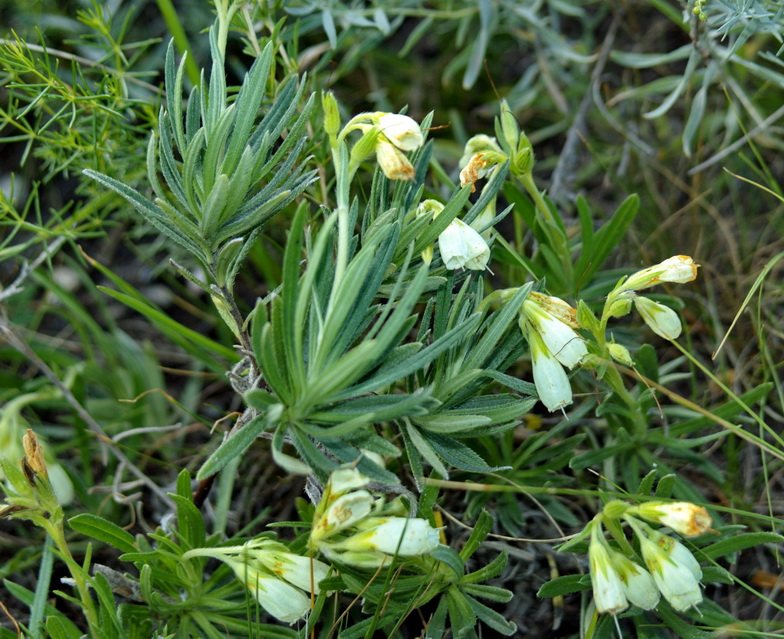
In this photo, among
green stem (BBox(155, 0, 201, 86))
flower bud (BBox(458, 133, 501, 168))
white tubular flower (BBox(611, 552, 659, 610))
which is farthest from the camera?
green stem (BBox(155, 0, 201, 86))

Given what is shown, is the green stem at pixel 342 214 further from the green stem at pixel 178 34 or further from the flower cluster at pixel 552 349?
the green stem at pixel 178 34

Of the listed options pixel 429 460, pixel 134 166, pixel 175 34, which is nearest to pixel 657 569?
pixel 429 460

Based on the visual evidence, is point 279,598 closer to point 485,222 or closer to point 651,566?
point 651,566

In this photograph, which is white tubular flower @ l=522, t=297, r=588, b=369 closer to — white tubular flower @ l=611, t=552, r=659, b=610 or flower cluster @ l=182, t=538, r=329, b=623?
white tubular flower @ l=611, t=552, r=659, b=610

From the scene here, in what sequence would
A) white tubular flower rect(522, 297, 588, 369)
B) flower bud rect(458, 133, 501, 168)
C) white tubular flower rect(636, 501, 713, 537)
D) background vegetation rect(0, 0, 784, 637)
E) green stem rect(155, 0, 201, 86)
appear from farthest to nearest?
green stem rect(155, 0, 201, 86)
flower bud rect(458, 133, 501, 168)
background vegetation rect(0, 0, 784, 637)
white tubular flower rect(522, 297, 588, 369)
white tubular flower rect(636, 501, 713, 537)

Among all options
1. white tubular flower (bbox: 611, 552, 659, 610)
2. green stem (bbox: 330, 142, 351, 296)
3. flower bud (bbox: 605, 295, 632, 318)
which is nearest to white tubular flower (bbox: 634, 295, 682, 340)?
flower bud (bbox: 605, 295, 632, 318)

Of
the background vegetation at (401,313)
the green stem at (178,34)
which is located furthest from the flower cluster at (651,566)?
the green stem at (178,34)

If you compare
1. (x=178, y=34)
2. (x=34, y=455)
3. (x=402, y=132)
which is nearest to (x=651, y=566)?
(x=402, y=132)
